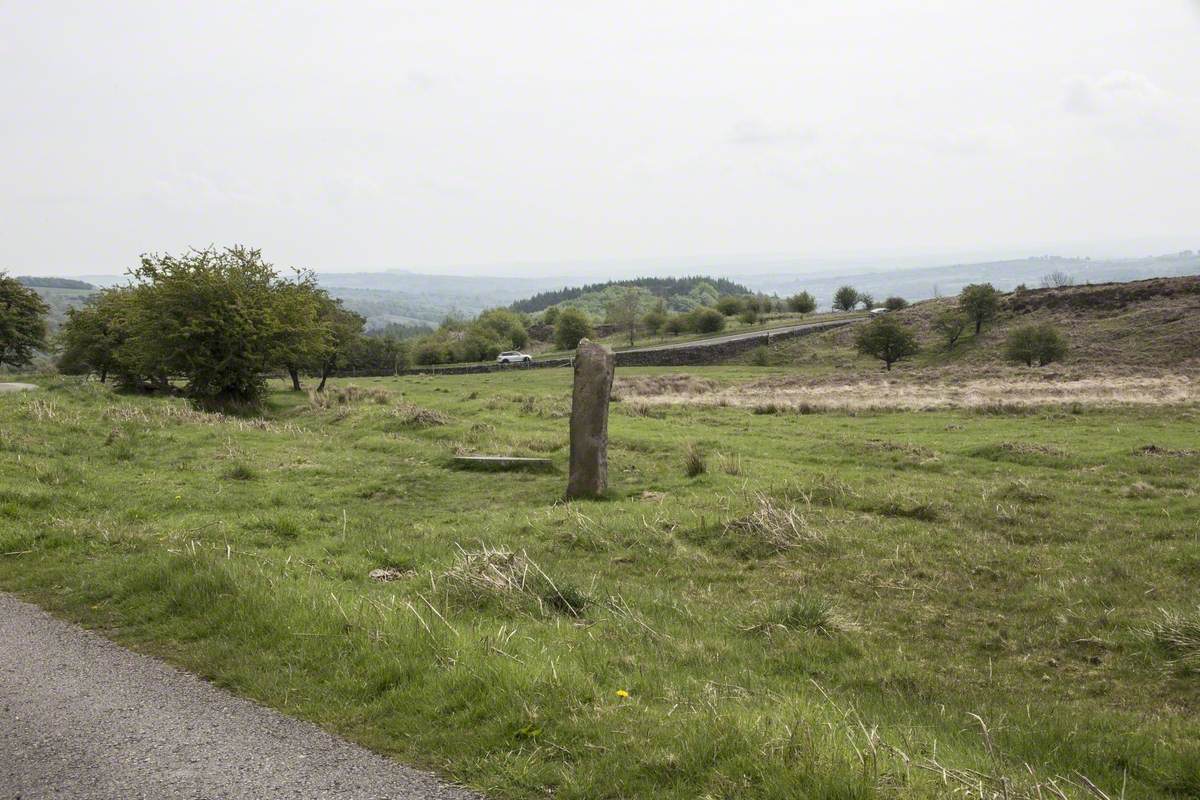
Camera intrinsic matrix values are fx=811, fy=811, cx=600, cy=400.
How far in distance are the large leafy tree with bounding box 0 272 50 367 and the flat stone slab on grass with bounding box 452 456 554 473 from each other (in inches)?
2270

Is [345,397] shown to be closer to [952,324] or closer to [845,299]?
[952,324]

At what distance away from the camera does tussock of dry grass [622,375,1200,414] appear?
33.6 meters

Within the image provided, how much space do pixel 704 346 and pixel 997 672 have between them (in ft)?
268

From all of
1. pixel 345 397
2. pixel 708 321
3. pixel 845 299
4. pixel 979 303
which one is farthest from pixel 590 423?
pixel 845 299

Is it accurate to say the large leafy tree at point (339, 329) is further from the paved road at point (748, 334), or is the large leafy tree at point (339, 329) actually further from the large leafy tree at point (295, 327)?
the paved road at point (748, 334)

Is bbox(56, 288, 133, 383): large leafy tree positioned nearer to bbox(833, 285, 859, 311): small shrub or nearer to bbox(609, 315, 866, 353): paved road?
bbox(609, 315, 866, 353): paved road

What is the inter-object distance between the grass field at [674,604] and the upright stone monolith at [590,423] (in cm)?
62

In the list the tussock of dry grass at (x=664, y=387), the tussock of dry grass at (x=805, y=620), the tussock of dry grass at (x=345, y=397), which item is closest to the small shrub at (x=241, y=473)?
the tussock of dry grass at (x=805, y=620)

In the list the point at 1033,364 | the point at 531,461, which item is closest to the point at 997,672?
the point at 531,461

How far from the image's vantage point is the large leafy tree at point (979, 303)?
83.3 m

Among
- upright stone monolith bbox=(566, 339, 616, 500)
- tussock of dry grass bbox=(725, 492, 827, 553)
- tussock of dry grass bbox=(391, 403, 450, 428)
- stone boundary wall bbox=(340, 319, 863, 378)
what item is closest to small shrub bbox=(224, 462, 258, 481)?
upright stone monolith bbox=(566, 339, 616, 500)

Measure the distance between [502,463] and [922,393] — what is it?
1199 inches

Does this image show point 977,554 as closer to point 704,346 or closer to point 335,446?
point 335,446

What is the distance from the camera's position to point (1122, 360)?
66.4 metres
